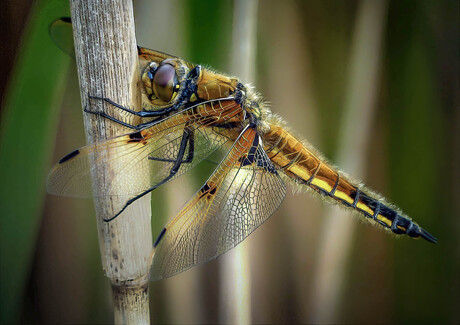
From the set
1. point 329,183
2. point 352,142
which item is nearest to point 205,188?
point 329,183

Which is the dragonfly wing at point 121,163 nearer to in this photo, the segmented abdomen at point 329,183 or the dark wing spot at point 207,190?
the dark wing spot at point 207,190

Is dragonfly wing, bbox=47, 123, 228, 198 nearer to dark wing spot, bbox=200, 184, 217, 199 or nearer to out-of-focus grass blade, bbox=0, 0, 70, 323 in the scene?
dark wing spot, bbox=200, 184, 217, 199

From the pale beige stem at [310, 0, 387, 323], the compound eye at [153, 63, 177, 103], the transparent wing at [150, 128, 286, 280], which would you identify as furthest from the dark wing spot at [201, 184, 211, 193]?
the pale beige stem at [310, 0, 387, 323]

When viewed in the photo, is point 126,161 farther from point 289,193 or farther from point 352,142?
point 352,142

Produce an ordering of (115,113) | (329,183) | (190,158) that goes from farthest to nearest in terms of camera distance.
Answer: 1. (329,183)
2. (190,158)
3. (115,113)

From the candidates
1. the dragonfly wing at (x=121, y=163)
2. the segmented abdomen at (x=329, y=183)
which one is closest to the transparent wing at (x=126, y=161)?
the dragonfly wing at (x=121, y=163)

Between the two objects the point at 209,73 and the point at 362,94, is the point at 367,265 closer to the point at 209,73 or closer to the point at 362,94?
the point at 362,94
